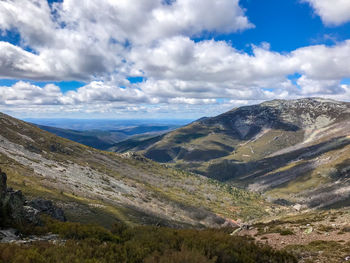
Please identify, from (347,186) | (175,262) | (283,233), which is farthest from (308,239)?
(347,186)

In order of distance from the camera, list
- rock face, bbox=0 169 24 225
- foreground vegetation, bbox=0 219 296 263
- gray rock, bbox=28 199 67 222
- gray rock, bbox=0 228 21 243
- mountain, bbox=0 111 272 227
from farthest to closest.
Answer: mountain, bbox=0 111 272 227
gray rock, bbox=28 199 67 222
rock face, bbox=0 169 24 225
gray rock, bbox=0 228 21 243
foreground vegetation, bbox=0 219 296 263

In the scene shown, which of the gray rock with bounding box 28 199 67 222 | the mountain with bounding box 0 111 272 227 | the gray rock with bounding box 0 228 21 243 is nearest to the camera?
the gray rock with bounding box 0 228 21 243

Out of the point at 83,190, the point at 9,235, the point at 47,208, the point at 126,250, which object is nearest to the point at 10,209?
the point at 9,235

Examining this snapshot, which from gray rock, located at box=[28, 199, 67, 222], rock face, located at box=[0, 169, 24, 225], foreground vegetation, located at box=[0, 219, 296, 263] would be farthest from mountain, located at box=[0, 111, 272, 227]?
foreground vegetation, located at box=[0, 219, 296, 263]

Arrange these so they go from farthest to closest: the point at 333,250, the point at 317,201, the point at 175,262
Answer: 1. the point at 317,201
2. the point at 333,250
3. the point at 175,262

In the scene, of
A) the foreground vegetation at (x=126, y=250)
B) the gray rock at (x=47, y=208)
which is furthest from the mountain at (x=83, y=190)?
the foreground vegetation at (x=126, y=250)

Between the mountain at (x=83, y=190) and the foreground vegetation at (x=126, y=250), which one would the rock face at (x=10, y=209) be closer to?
the foreground vegetation at (x=126, y=250)

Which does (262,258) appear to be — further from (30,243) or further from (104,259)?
(30,243)

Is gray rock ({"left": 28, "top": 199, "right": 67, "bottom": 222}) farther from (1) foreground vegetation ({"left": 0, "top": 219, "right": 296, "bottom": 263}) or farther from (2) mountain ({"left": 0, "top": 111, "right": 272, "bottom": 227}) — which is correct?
(1) foreground vegetation ({"left": 0, "top": 219, "right": 296, "bottom": 263})
